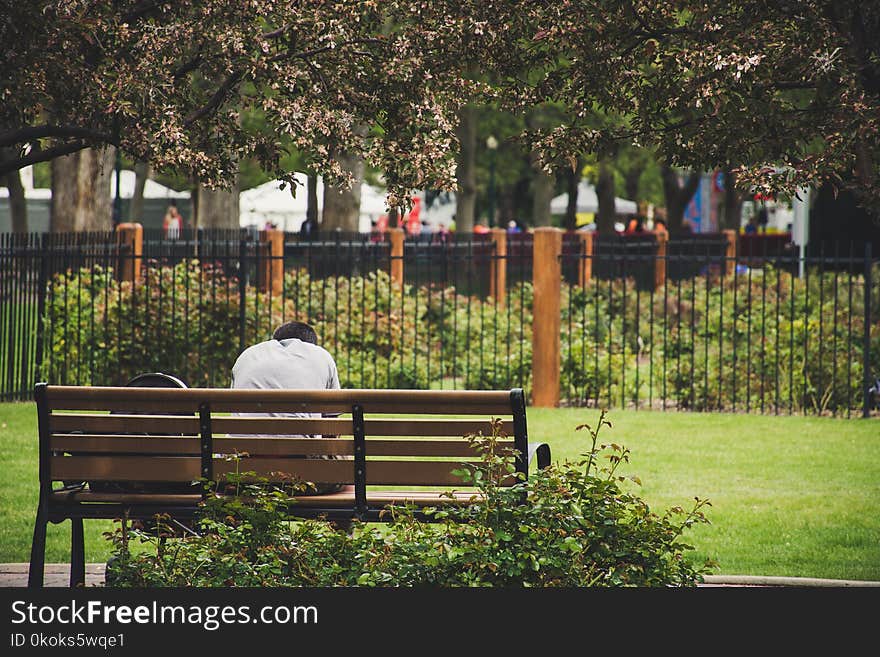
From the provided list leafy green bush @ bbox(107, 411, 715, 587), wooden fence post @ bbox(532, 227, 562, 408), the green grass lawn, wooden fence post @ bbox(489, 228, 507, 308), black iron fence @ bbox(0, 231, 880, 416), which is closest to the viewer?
leafy green bush @ bbox(107, 411, 715, 587)

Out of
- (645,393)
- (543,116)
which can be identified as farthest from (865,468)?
(543,116)

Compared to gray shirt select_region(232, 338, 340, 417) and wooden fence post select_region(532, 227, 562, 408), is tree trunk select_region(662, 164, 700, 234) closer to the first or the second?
wooden fence post select_region(532, 227, 562, 408)

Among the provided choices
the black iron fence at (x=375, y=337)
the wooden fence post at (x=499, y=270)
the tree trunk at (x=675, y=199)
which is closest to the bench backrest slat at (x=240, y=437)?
the black iron fence at (x=375, y=337)

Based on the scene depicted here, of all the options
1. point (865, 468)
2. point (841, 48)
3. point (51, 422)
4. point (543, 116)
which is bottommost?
point (865, 468)

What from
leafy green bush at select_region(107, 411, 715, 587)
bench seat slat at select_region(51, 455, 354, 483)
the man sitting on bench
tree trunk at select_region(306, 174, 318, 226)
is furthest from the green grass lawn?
tree trunk at select_region(306, 174, 318, 226)

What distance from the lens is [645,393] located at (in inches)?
574

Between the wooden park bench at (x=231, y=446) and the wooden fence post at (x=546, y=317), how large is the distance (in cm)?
772

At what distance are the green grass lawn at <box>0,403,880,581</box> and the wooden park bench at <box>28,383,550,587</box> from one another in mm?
1696

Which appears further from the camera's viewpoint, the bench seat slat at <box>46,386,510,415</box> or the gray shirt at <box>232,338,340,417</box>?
the gray shirt at <box>232,338,340,417</box>

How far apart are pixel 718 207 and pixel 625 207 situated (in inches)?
446

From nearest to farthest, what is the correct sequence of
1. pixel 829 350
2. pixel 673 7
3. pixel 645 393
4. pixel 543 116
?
pixel 673 7 < pixel 829 350 < pixel 645 393 < pixel 543 116

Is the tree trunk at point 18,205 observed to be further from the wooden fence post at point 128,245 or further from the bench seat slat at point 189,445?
the bench seat slat at point 189,445

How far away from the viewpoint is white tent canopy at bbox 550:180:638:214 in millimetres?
51844

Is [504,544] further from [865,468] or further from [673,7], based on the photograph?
[865,468]
